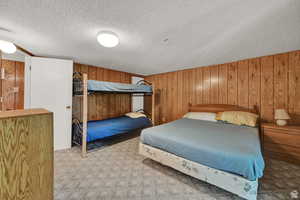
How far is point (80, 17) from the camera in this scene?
1.49 metres

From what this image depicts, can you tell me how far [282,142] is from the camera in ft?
7.04

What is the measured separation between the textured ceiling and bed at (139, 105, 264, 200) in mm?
1713

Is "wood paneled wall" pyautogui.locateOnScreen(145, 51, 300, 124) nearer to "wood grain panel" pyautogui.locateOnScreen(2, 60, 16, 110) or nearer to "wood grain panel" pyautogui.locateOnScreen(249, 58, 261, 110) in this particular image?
"wood grain panel" pyautogui.locateOnScreen(249, 58, 261, 110)

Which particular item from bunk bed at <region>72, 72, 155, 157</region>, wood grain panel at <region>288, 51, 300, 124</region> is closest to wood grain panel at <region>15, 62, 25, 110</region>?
bunk bed at <region>72, 72, 155, 157</region>

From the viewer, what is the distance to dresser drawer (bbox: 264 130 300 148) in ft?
6.70

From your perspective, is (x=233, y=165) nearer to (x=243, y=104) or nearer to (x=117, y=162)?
(x=117, y=162)

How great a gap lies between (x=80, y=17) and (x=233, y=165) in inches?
102

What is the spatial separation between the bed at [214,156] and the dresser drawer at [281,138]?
39.2 inches

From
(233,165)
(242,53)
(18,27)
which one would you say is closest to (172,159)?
(233,165)

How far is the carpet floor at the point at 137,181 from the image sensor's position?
4.70 ft

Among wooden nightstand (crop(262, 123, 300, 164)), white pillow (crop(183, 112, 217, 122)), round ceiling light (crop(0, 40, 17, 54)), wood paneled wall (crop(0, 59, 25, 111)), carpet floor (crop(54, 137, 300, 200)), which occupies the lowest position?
carpet floor (crop(54, 137, 300, 200))

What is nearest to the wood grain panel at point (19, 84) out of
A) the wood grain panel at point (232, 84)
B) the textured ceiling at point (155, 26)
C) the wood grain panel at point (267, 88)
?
the textured ceiling at point (155, 26)

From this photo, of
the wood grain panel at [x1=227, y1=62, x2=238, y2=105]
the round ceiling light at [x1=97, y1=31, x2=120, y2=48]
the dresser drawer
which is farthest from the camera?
the wood grain panel at [x1=227, y1=62, x2=238, y2=105]

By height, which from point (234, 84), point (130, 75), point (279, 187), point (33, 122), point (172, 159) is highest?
point (130, 75)
